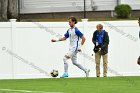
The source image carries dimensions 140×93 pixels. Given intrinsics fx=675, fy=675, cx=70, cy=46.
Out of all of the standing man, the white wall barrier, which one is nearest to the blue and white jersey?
the standing man

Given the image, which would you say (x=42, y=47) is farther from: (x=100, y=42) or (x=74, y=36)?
(x=74, y=36)

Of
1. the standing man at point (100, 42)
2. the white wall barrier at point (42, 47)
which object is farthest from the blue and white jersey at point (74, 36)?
the white wall barrier at point (42, 47)

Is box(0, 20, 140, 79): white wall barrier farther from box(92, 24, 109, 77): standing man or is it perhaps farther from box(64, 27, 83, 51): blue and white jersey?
box(64, 27, 83, 51): blue and white jersey

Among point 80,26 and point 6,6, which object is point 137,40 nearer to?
point 80,26

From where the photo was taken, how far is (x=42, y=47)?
26.0 meters

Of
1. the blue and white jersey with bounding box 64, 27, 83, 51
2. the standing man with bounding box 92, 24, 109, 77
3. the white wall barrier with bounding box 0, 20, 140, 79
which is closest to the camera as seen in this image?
the blue and white jersey with bounding box 64, 27, 83, 51

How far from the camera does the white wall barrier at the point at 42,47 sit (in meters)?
25.6

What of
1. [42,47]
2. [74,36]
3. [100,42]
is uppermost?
[74,36]

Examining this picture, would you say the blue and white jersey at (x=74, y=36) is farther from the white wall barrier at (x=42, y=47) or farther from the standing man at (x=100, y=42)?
the white wall barrier at (x=42, y=47)

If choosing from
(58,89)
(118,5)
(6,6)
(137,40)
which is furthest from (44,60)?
(118,5)

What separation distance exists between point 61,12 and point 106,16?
302cm

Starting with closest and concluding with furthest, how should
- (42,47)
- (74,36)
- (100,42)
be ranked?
1. (74,36)
2. (100,42)
3. (42,47)

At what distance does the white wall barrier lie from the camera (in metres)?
25.6

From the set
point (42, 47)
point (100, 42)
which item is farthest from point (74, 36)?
point (42, 47)
